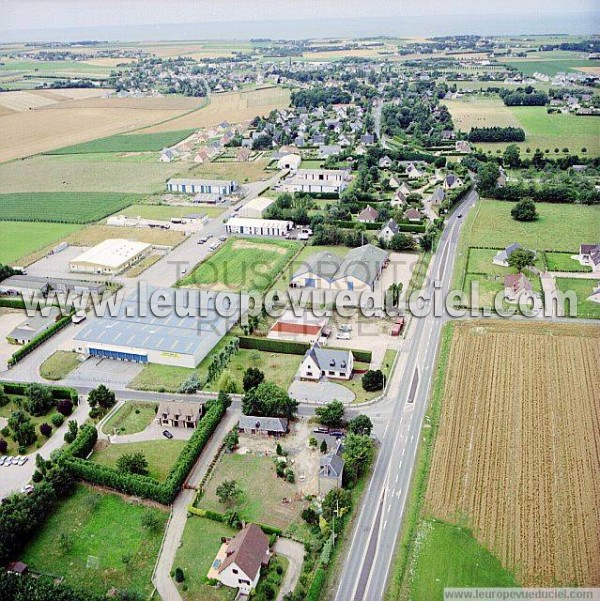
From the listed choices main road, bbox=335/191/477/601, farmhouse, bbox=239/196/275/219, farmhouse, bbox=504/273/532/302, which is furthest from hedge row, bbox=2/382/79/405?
farmhouse, bbox=239/196/275/219

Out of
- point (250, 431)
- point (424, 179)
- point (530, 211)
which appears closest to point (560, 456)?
point (250, 431)

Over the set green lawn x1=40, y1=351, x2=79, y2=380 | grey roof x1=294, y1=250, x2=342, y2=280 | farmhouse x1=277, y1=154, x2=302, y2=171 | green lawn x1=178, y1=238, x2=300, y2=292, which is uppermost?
farmhouse x1=277, y1=154, x2=302, y2=171

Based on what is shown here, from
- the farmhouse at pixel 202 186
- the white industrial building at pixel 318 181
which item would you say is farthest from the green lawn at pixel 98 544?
the white industrial building at pixel 318 181

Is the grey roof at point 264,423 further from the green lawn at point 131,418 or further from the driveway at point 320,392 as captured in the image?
the green lawn at point 131,418

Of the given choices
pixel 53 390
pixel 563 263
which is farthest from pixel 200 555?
pixel 563 263

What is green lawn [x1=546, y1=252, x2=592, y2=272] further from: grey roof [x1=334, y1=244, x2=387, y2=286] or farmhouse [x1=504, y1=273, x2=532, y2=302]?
grey roof [x1=334, y1=244, x2=387, y2=286]

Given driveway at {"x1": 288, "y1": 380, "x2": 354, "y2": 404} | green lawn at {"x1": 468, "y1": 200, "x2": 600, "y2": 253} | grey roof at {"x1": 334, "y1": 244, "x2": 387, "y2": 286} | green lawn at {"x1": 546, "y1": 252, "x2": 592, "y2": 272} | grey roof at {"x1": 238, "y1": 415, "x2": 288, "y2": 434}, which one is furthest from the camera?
green lawn at {"x1": 468, "y1": 200, "x2": 600, "y2": 253}

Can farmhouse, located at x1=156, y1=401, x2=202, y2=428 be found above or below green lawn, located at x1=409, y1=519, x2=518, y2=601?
above
